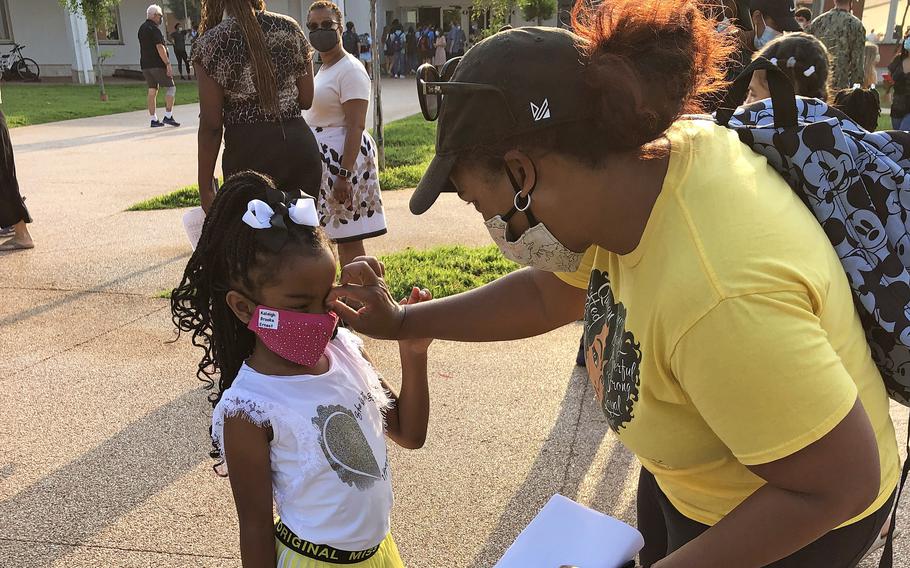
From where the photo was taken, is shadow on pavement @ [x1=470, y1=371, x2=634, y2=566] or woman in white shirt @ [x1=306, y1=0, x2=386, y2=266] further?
woman in white shirt @ [x1=306, y1=0, x2=386, y2=266]

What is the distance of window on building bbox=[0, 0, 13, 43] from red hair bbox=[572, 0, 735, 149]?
110ft

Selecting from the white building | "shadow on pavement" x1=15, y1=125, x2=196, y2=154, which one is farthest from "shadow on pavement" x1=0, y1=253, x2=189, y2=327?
the white building

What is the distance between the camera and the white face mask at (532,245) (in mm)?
1463

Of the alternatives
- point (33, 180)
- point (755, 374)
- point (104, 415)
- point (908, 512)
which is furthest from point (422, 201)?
point (33, 180)

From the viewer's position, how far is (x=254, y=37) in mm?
4117

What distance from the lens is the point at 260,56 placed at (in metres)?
4.15

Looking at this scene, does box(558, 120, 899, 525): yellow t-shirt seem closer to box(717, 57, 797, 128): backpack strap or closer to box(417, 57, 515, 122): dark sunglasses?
box(717, 57, 797, 128): backpack strap

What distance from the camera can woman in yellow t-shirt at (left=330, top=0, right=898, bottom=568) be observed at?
47.1 inches

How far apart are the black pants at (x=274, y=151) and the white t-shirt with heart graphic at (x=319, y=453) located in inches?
101

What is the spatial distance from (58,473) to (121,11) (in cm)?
3262

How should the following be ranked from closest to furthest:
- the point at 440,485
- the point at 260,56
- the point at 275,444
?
the point at 275,444, the point at 440,485, the point at 260,56

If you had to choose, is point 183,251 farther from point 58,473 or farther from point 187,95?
point 187,95

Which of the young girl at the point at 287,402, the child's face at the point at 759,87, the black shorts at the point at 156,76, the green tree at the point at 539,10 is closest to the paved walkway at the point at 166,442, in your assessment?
the young girl at the point at 287,402

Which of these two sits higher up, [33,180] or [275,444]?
[275,444]
